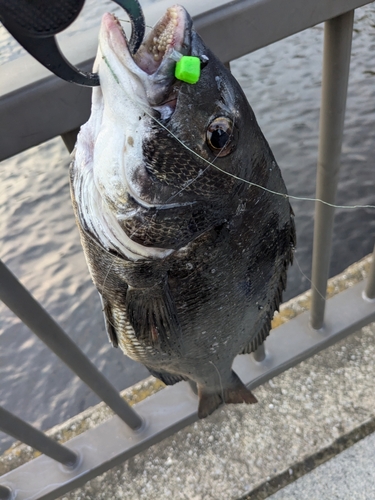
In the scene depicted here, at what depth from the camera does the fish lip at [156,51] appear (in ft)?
1.78

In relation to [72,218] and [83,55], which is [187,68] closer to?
[83,55]

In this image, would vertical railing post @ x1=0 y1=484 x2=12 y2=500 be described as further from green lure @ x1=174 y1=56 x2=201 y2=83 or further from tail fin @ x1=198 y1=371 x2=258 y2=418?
green lure @ x1=174 y1=56 x2=201 y2=83

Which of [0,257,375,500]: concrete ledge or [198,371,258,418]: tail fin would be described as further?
[0,257,375,500]: concrete ledge

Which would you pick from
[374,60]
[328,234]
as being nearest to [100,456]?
[328,234]

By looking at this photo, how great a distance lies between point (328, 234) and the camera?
133cm

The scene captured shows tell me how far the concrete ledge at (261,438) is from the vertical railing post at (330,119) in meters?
0.77

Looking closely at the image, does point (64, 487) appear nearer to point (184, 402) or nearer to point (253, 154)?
point (184, 402)

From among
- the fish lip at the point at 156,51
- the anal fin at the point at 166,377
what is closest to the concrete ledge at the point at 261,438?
the anal fin at the point at 166,377

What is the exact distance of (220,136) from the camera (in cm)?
68

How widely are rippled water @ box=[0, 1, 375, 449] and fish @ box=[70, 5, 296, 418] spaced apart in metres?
2.42

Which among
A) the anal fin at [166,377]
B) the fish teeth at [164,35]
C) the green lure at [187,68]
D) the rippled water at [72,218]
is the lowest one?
the rippled water at [72,218]

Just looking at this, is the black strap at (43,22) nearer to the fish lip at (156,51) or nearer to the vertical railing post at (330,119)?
the fish lip at (156,51)

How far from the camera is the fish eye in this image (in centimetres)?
67

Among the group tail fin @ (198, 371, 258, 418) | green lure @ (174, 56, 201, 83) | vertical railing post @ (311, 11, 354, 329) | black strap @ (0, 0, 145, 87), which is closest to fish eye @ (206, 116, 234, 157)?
green lure @ (174, 56, 201, 83)
